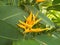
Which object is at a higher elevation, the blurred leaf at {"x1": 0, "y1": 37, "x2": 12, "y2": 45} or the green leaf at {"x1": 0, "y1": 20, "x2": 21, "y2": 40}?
the green leaf at {"x1": 0, "y1": 20, "x2": 21, "y2": 40}

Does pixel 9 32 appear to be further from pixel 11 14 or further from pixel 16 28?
pixel 11 14

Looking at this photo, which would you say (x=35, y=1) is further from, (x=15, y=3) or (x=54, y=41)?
(x=54, y=41)

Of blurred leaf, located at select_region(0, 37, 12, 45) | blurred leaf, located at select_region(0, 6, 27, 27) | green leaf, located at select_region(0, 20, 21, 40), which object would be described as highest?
blurred leaf, located at select_region(0, 6, 27, 27)

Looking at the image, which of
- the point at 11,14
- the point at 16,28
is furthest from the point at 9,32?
the point at 11,14

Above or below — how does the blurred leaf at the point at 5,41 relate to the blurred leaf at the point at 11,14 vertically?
below

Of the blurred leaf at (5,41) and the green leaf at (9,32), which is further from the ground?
the green leaf at (9,32)

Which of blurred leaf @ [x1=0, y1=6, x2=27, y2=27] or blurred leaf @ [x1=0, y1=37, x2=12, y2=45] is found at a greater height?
blurred leaf @ [x1=0, y1=6, x2=27, y2=27]

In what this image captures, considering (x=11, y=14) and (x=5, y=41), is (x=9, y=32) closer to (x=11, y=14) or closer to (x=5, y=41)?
(x=5, y=41)

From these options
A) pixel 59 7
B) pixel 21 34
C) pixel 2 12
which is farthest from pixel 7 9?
pixel 59 7

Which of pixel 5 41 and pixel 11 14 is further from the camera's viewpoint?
pixel 11 14

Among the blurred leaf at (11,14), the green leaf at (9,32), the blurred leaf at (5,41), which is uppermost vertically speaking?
the blurred leaf at (11,14)

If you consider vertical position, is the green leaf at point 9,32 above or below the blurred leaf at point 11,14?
below
